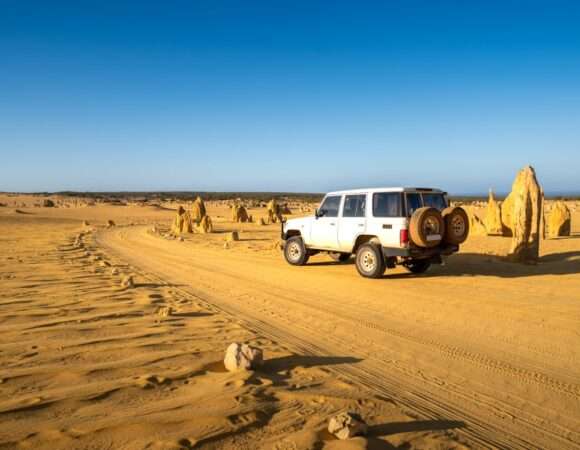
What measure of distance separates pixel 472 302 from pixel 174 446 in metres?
6.83

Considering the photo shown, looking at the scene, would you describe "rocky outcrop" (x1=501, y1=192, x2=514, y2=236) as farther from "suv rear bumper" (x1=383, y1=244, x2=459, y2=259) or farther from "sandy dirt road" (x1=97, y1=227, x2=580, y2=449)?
"suv rear bumper" (x1=383, y1=244, x2=459, y2=259)

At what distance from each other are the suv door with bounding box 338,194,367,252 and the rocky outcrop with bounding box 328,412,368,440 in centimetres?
795

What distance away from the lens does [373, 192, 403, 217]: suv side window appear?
1043cm

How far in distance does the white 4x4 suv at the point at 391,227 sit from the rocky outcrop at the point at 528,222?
3.72 metres

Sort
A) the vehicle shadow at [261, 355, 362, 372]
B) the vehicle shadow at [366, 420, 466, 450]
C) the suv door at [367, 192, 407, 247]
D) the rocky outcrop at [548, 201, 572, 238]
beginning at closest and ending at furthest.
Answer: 1. the vehicle shadow at [366, 420, 466, 450]
2. the vehicle shadow at [261, 355, 362, 372]
3. the suv door at [367, 192, 407, 247]
4. the rocky outcrop at [548, 201, 572, 238]

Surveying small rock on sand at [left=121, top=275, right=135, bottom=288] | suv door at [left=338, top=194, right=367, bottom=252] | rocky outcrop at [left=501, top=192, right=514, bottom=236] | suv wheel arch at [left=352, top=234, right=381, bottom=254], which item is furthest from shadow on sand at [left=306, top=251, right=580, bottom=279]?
rocky outcrop at [left=501, top=192, right=514, bottom=236]

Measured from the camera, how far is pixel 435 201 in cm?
1102

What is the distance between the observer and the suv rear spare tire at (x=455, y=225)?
10492 millimetres

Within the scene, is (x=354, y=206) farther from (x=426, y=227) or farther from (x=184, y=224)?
(x=184, y=224)

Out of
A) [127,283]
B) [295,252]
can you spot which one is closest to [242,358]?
[127,283]

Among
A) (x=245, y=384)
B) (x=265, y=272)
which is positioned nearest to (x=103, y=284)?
(x=265, y=272)

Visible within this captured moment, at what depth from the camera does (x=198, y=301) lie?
8.14m

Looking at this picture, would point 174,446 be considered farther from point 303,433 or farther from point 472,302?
point 472,302

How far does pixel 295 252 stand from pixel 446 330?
23.7 feet
